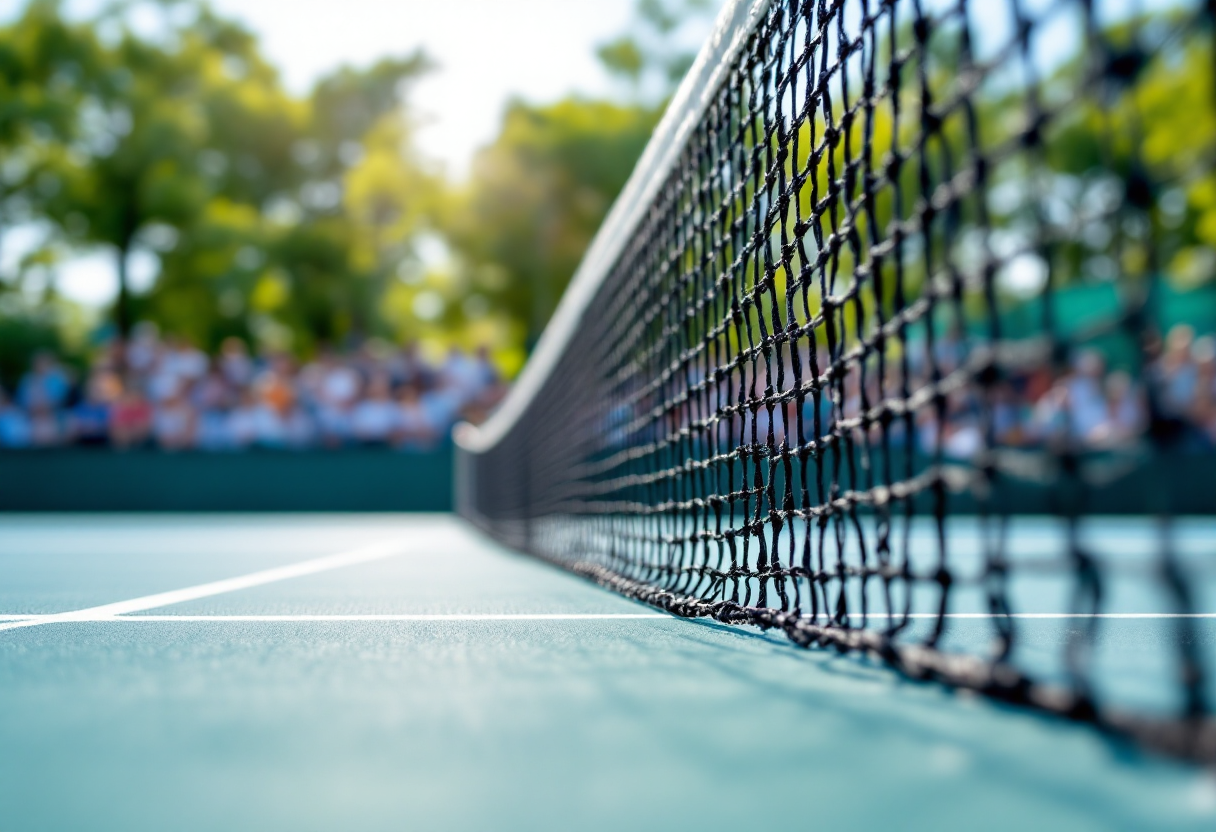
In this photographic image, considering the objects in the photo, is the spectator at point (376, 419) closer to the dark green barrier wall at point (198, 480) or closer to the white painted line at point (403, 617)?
the dark green barrier wall at point (198, 480)

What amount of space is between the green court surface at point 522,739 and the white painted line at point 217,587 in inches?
7.4

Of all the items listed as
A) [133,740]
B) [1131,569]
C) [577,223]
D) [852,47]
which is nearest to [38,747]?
[133,740]

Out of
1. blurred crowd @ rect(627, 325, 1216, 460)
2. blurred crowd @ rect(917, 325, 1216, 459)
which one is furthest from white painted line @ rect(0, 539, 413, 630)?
blurred crowd @ rect(917, 325, 1216, 459)

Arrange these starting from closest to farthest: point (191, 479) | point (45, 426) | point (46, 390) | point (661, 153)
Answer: point (661, 153) → point (191, 479) → point (45, 426) → point (46, 390)

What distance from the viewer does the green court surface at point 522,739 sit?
0.83 meters

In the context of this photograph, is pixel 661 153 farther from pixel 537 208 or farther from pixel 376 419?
pixel 537 208

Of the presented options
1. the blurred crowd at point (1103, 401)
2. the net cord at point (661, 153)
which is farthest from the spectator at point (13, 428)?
the net cord at point (661, 153)

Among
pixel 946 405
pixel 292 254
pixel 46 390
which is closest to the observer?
pixel 946 405

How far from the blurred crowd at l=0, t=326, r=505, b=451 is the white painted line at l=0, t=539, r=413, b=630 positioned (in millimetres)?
6958

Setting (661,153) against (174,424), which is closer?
(661,153)

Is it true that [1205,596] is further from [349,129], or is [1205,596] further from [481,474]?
[349,129]

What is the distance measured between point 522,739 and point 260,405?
11.9 metres

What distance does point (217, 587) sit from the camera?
3.13m

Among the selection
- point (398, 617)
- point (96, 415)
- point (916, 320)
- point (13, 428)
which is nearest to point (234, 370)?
point (96, 415)
